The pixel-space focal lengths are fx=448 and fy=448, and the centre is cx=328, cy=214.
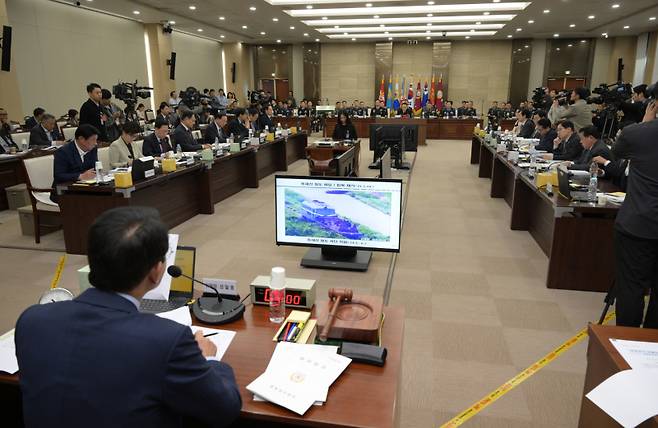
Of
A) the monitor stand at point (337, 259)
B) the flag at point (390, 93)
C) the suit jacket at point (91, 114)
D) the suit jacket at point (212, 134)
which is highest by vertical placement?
the flag at point (390, 93)

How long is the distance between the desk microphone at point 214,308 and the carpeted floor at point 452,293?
1.16ft

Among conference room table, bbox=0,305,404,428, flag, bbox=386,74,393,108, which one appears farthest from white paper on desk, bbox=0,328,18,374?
flag, bbox=386,74,393,108

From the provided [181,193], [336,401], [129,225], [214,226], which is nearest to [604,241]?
[336,401]

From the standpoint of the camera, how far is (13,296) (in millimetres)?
3344

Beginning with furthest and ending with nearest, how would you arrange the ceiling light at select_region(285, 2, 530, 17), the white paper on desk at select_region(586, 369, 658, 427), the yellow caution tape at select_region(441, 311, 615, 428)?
the ceiling light at select_region(285, 2, 530, 17) → the yellow caution tape at select_region(441, 311, 615, 428) → the white paper on desk at select_region(586, 369, 658, 427)

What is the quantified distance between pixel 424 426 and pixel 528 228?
347 cm

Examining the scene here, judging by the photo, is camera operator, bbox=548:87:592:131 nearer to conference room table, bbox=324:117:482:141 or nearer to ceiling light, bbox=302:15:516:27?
ceiling light, bbox=302:15:516:27

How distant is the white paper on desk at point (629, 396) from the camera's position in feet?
3.80

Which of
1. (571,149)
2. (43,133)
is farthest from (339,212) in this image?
(43,133)

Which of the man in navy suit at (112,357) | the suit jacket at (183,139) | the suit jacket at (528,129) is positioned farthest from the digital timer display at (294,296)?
the suit jacket at (528,129)

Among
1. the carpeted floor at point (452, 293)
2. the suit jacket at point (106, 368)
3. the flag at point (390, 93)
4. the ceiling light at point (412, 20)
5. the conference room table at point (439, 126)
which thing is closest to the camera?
the suit jacket at point (106, 368)

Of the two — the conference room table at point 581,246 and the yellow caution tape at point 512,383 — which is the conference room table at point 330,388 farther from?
the conference room table at point 581,246

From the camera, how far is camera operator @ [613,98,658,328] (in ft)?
7.44

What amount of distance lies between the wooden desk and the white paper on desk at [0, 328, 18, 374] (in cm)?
180
